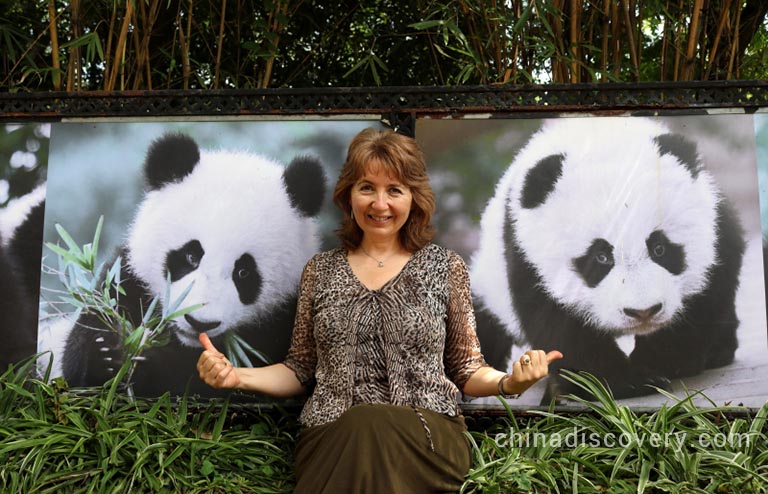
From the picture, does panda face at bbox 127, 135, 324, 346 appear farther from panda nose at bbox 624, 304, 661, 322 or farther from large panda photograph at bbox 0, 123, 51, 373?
panda nose at bbox 624, 304, 661, 322

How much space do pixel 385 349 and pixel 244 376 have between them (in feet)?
1.41

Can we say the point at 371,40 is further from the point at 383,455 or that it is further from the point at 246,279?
the point at 383,455

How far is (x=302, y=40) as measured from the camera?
13.4ft

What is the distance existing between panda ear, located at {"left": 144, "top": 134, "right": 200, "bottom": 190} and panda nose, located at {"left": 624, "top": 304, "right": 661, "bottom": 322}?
1665 millimetres

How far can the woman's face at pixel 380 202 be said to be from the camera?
2551 mm

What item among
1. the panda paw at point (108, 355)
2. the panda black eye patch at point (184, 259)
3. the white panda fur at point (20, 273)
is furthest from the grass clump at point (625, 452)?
the white panda fur at point (20, 273)

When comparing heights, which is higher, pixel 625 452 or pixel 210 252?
pixel 210 252

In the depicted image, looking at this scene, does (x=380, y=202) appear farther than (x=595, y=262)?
No

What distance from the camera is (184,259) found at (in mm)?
3020

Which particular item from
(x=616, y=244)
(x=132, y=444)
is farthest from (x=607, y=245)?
(x=132, y=444)

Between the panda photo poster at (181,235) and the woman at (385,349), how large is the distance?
324mm

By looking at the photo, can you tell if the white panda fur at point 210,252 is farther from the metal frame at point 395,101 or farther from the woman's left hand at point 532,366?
the woman's left hand at point 532,366

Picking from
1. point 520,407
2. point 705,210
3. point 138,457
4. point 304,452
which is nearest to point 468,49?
point 705,210

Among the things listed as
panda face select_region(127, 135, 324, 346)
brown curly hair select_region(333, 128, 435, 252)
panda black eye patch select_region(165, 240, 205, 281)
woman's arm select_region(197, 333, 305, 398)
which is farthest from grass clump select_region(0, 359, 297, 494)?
brown curly hair select_region(333, 128, 435, 252)
